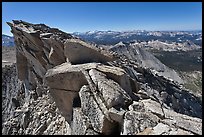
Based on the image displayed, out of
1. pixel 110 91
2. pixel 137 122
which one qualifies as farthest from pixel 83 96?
pixel 137 122

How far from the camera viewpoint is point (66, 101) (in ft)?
61.7

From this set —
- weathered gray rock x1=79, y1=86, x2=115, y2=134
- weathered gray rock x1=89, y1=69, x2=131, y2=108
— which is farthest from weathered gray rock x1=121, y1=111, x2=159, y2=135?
weathered gray rock x1=89, y1=69, x2=131, y2=108

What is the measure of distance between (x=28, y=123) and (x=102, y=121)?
1295cm

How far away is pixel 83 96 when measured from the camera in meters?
16.0

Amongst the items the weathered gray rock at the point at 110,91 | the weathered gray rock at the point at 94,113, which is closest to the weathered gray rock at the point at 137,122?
the weathered gray rock at the point at 94,113

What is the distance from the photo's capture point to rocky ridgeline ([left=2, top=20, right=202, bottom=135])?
43.1ft

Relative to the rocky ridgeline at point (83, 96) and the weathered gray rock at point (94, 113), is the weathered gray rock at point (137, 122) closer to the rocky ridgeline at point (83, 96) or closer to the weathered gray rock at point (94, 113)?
the rocky ridgeline at point (83, 96)

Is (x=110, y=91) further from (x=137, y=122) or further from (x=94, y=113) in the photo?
(x=137, y=122)

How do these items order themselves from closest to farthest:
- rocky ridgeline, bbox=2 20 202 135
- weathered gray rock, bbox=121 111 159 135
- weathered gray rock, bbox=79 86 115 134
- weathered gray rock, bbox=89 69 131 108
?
weathered gray rock, bbox=121 111 159 135, rocky ridgeline, bbox=2 20 202 135, weathered gray rock, bbox=79 86 115 134, weathered gray rock, bbox=89 69 131 108

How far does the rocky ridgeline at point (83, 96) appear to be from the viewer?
1315 centimetres

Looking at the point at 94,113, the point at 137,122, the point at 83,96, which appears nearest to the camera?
the point at 137,122

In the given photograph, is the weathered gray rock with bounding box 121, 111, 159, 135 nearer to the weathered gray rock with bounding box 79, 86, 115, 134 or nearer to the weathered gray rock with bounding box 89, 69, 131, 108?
the weathered gray rock with bounding box 79, 86, 115, 134

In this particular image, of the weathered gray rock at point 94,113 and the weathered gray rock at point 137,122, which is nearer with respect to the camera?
the weathered gray rock at point 137,122

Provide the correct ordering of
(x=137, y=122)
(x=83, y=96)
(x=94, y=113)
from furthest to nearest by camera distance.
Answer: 1. (x=83, y=96)
2. (x=94, y=113)
3. (x=137, y=122)
